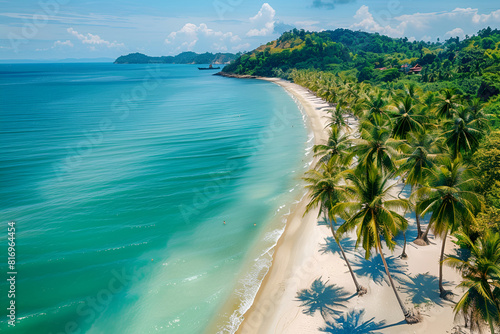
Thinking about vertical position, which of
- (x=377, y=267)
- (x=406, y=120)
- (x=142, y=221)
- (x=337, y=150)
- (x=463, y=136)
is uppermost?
(x=406, y=120)

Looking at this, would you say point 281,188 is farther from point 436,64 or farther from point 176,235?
point 436,64

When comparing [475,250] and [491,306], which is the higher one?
[475,250]

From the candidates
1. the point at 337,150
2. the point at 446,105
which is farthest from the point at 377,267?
the point at 446,105

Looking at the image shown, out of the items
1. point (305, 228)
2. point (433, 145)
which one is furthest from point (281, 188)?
point (433, 145)

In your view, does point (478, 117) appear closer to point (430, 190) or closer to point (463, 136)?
point (463, 136)

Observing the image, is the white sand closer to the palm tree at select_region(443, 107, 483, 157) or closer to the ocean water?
the ocean water

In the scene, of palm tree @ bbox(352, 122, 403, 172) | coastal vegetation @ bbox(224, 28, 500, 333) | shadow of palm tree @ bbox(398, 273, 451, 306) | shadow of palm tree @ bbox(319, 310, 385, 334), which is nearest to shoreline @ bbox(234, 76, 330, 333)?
shadow of palm tree @ bbox(319, 310, 385, 334)
